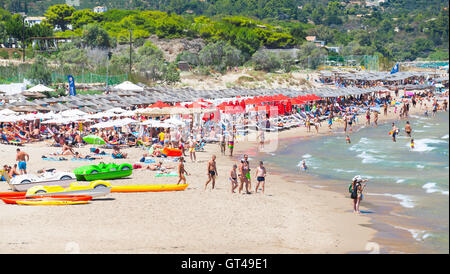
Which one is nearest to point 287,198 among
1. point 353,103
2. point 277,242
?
point 277,242

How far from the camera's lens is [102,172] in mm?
19719

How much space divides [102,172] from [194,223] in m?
5.98

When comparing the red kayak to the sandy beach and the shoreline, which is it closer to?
the sandy beach

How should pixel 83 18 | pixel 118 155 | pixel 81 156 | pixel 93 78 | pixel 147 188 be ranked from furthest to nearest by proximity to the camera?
pixel 83 18 < pixel 93 78 < pixel 118 155 < pixel 81 156 < pixel 147 188

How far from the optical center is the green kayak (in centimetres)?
1903

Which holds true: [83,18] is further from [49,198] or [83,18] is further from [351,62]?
[49,198]

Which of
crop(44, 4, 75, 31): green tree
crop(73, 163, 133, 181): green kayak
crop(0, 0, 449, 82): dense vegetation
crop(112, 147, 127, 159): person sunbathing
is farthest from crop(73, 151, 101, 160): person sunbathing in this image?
crop(44, 4, 75, 31): green tree

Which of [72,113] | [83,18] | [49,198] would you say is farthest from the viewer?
[83,18]

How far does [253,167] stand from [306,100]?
19.4m

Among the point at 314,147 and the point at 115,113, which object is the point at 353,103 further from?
the point at 115,113

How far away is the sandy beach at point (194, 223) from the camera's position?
12500 mm

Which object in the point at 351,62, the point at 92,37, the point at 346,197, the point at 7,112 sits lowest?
the point at 346,197

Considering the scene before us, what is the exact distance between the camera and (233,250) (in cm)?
1234

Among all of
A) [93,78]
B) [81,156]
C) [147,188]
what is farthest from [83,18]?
[147,188]
